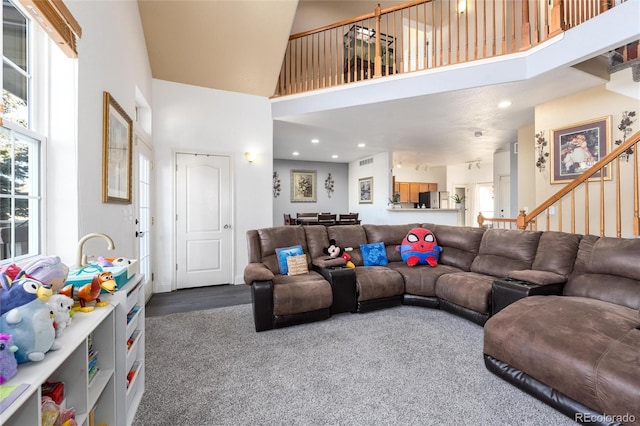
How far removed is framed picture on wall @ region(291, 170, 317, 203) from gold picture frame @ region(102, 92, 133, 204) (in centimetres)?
542

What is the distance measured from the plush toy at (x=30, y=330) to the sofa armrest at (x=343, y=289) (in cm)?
239

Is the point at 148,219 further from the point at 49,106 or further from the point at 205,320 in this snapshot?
the point at 49,106

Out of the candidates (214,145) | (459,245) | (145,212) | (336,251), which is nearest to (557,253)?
(459,245)

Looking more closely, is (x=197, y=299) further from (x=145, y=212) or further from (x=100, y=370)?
(x=100, y=370)

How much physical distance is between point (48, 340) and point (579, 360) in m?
2.31

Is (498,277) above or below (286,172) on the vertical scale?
below

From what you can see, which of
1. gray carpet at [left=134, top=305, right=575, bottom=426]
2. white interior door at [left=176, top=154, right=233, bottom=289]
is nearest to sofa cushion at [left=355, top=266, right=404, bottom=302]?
gray carpet at [left=134, top=305, right=575, bottom=426]

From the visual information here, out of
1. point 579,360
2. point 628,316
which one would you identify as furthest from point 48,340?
point 628,316

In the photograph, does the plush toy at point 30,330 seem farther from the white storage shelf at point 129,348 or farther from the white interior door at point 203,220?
the white interior door at point 203,220

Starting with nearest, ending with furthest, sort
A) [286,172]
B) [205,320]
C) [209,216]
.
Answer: [205,320], [209,216], [286,172]

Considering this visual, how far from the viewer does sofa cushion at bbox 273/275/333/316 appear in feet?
8.98

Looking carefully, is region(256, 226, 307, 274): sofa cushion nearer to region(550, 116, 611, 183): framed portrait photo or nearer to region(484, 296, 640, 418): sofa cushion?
region(484, 296, 640, 418): sofa cushion

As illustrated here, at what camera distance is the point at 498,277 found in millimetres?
3094

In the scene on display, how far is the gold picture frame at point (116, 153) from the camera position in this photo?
7.23ft
